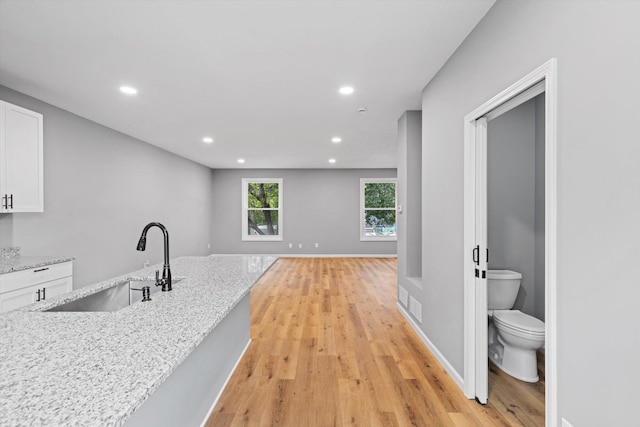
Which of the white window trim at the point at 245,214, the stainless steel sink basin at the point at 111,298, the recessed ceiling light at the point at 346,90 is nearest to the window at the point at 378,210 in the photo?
the white window trim at the point at 245,214

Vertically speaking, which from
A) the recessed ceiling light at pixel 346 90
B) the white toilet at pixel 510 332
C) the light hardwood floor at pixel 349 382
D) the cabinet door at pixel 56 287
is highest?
the recessed ceiling light at pixel 346 90

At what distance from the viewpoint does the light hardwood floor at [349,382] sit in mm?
1830

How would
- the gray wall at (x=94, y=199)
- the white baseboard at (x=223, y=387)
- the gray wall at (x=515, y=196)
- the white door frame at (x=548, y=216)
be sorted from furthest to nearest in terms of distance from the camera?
the gray wall at (x=94, y=199), the gray wall at (x=515, y=196), the white baseboard at (x=223, y=387), the white door frame at (x=548, y=216)

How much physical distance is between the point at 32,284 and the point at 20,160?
3.82ft

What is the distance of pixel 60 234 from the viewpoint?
3625 mm

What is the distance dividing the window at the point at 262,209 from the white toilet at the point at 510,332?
6.26 meters

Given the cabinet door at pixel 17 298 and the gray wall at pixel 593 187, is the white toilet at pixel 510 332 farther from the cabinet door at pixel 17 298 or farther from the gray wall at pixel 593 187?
the cabinet door at pixel 17 298

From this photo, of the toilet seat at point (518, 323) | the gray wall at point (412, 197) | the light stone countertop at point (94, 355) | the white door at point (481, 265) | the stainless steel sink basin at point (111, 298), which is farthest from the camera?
the gray wall at point (412, 197)

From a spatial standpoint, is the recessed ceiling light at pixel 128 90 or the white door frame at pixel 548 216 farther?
Result: the recessed ceiling light at pixel 128 90

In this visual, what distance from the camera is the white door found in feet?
6.43

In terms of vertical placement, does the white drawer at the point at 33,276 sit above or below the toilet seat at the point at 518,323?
above

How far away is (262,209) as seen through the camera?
838cm

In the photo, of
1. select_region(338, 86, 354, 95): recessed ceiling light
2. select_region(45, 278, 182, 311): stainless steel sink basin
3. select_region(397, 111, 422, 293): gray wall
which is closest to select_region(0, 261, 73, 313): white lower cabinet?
select_region(45, 278, 182, 311): stainless steel sink basin

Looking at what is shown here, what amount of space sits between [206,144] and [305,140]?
1881 mm
